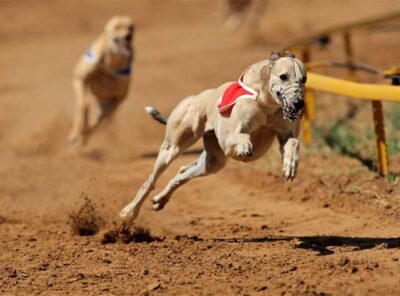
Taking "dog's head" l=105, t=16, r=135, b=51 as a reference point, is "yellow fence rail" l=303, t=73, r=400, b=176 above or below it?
below

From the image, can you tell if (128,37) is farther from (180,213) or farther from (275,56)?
(275,56)

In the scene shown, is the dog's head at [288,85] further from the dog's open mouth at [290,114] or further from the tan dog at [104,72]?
the tan dog at [104,72]

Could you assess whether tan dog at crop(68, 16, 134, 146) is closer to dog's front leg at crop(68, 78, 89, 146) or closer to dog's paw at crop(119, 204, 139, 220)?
dog's front leg at crop(68, 78, 89, 146)

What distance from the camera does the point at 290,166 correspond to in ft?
16.9

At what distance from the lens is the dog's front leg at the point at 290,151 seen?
16.8ft

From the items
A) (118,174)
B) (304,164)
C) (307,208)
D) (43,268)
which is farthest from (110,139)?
(43,268)

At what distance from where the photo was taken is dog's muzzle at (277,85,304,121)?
197 inches

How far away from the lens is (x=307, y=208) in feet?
22.5

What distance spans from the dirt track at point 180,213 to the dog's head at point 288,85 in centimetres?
87

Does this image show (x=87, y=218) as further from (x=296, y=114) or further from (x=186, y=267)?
(x=296, y=114)

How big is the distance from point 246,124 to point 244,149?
305 mm

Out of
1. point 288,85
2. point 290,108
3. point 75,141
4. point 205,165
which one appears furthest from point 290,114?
point 75,141

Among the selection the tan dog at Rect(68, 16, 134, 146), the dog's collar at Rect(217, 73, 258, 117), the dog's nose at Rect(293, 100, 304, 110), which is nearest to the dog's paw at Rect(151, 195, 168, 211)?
the dog's collar at Rect(217, 73, 258, 117)

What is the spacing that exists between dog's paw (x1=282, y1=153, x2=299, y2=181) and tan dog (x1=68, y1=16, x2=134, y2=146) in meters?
5.58
